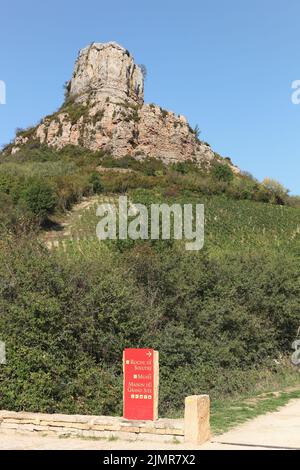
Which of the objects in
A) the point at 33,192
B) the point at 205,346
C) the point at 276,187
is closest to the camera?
the point at 205,346

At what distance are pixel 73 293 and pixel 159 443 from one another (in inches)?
296

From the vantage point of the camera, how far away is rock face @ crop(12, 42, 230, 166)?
10081cm

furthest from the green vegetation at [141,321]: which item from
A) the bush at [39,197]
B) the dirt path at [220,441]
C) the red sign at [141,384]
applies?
the bush at [39,197]

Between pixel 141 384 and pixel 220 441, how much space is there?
148 cm

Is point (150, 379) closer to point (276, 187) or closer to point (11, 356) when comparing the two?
point (11, 356)

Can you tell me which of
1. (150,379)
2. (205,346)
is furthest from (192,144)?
(150,379)

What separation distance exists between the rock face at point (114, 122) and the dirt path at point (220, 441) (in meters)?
91.1

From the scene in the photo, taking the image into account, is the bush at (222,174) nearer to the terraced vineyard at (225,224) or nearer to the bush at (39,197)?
the terraced vineyard at (225,224)

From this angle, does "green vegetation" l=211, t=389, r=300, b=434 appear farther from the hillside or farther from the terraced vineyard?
the terraced vineyard

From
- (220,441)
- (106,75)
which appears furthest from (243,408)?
(106,75)

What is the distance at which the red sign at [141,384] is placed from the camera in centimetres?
816

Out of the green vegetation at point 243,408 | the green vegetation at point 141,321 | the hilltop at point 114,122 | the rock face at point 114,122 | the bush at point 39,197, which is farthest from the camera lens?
the hilltop at point 114,122

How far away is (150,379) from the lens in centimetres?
824

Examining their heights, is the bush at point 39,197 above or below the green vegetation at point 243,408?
above
